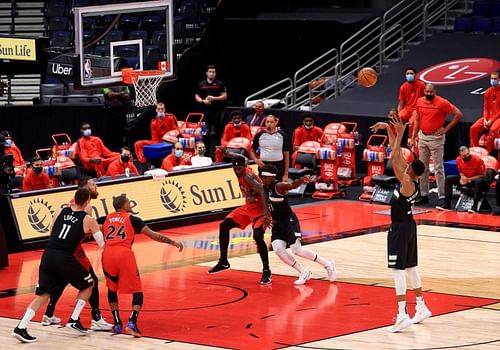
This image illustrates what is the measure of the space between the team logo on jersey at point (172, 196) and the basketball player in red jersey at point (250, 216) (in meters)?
4.29

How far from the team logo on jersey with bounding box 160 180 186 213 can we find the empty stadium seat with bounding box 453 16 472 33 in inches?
461

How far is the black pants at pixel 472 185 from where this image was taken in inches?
888

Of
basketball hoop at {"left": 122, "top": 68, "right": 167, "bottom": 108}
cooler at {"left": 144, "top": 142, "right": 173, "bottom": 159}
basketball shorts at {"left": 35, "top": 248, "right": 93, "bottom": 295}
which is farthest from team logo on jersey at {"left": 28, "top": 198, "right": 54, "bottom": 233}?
cooler at {"left": 144, "top": 142, "right": 173, "bottom": 159}

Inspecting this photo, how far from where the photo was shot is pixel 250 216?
55.5 feet

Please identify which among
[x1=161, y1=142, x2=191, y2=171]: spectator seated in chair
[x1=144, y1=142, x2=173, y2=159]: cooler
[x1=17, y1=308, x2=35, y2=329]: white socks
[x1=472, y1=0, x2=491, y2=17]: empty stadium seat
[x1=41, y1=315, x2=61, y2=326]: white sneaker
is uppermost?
[x1=472, y1=0, x2=491, y2=17]: empty stadium seat

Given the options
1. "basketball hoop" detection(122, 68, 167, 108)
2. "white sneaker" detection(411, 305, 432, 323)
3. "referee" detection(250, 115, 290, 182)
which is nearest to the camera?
"white sneaker" detection(411, 305, 432, 323)

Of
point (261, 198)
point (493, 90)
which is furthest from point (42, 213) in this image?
point (493, 90)

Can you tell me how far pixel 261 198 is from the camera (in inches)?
651

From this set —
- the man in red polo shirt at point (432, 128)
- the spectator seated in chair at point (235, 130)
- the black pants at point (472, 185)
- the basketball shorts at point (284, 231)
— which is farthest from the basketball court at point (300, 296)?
the spectator seated in chair at point (235, 130)

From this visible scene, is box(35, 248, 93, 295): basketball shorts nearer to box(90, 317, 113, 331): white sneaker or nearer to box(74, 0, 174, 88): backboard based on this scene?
box(90, 317, 113, 331): white sneaker

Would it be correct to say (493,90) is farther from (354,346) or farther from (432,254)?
(354,346)

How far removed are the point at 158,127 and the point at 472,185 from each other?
8245 millimetres

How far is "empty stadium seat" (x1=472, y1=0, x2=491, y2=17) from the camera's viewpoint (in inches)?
1224

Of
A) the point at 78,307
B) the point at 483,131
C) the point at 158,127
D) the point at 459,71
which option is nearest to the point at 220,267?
the point at 78,307
